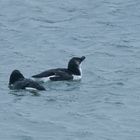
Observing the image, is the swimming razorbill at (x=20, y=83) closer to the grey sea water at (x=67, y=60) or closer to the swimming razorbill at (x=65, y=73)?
the grey sea water at (x=67, y=60)

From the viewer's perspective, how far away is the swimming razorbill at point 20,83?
2770 centimetres

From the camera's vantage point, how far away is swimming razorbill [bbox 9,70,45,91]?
27703mm

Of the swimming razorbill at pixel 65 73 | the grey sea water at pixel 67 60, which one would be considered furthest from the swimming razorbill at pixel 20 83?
the swimming razorbill at pixel 65 73

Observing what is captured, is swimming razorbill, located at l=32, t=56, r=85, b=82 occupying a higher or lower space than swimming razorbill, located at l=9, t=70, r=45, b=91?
higher

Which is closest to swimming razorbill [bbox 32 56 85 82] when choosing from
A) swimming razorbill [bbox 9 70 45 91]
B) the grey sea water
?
the grey sea water

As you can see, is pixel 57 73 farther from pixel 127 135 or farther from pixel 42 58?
pixel 127 135

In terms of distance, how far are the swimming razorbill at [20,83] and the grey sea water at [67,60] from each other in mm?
240

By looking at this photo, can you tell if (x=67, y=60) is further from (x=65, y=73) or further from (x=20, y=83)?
(x=20, y=83)

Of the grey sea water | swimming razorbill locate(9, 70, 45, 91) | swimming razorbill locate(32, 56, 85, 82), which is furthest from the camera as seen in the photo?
swimming razorbill locate(32, 56, 85, 82)

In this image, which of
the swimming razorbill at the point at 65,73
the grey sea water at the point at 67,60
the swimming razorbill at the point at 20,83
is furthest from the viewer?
the swimming razorbill at the point at 65,73

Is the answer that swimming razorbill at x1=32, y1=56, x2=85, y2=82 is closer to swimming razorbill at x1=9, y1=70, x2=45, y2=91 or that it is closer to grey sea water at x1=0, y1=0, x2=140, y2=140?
grey sea water at x1=0, y1=0, x2=140, y2=140

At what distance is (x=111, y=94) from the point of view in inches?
1075

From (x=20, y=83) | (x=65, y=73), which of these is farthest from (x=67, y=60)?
(x=20, y=83)

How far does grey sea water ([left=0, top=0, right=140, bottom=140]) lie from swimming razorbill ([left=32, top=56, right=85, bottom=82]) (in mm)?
214
